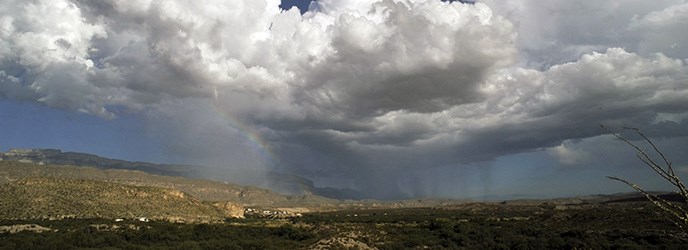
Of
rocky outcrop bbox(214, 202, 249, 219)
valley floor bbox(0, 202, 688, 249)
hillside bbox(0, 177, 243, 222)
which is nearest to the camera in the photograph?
valley floor bbox(0, 202, 688, 249)

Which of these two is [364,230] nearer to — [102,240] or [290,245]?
[290,245]

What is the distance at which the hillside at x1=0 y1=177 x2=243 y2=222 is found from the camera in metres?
68.0

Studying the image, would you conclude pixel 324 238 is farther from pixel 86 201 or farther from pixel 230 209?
pixel 230 209

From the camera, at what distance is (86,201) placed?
77.4m

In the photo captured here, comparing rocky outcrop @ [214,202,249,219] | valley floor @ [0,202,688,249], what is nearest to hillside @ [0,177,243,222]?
rocky outcrop @ [214,202,249,219]

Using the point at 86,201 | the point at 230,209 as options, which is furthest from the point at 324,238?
the point at 230,209

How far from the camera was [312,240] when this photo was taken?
47750 mm

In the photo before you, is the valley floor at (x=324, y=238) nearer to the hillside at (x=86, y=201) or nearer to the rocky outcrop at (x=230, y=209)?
the hillside at (x=86, y=201)

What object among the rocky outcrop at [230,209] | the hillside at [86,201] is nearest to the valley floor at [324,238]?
the hillside at [86,201]

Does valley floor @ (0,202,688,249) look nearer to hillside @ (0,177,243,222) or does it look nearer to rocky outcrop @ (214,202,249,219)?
hillside @ (0,177,243,222)

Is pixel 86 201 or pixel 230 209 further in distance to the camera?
pixel 230 209

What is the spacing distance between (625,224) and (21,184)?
103 m

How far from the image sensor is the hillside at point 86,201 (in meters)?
68.0

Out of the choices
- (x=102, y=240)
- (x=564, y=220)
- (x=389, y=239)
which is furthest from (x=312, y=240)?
(x=564, y=220)
